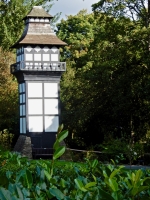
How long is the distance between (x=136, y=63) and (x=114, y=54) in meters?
1.17

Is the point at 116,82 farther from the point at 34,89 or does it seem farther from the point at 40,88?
the point at 34,89

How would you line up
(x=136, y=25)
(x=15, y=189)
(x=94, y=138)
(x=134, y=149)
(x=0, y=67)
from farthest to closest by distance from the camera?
(x=0, y=67), (x=94, y=138), (x=136, y=25), (x=134, y=149), (x=15, y=189)

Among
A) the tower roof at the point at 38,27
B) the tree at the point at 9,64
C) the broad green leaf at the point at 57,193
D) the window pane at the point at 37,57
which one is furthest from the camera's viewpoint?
the tree at the point at 9,64

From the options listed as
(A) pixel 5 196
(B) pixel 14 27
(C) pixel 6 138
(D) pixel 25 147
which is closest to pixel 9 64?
(B) pixel 14 27

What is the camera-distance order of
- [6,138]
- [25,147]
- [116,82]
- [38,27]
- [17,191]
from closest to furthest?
[17,191], [116,82], [25,147], [38,27], [6,138]

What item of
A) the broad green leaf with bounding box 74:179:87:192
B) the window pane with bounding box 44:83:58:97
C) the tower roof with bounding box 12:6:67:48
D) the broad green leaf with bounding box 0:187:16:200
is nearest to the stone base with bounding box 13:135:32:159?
the window pane with bounding box 44:83:58:97

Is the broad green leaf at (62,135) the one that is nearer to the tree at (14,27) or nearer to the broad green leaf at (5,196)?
the broad green leaf at (5,196)

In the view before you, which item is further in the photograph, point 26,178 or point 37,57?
point 37,57

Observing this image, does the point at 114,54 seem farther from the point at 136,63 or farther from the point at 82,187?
the point at 82,187

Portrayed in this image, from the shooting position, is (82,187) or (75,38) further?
(75,38)

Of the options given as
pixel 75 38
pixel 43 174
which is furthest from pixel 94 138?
pixel 43 174

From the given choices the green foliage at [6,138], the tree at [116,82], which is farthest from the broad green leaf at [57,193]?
the green foliage at [6,138]

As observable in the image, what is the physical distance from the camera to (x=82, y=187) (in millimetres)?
2756

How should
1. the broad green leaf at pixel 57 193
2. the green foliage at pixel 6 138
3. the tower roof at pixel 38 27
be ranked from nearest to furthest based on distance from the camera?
the broad green leaf at pixel 57 193
the tower roof at pixel 38 27
the green foliage at pixel 6 138
